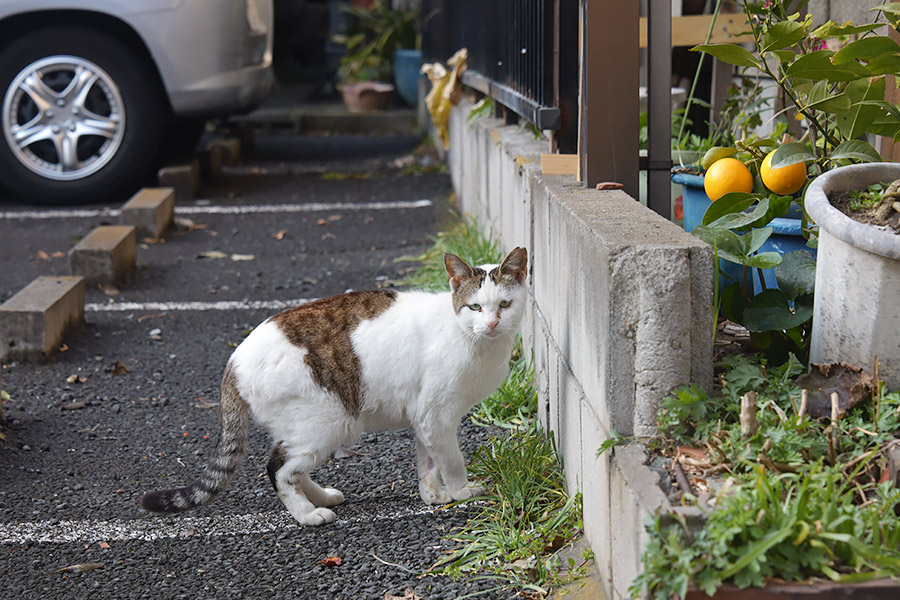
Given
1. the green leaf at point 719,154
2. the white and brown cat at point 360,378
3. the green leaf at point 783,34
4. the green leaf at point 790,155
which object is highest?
the green leaf at point 783,34

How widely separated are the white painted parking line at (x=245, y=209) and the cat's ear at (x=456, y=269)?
4.52 m

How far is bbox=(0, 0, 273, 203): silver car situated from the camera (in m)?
6.76

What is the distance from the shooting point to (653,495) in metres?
1.87

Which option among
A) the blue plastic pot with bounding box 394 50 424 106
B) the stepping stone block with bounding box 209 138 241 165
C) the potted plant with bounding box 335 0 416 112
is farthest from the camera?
the potted plant with bounding box 335 0 416 112

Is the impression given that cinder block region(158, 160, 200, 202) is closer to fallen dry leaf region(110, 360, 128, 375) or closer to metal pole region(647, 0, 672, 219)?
fallen dry leaf region(110, 360, 128, 375)

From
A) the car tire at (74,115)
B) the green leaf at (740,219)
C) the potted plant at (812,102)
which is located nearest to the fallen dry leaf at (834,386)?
the potted plant at (812,102)

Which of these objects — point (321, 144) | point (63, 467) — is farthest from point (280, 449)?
point (321, 144)

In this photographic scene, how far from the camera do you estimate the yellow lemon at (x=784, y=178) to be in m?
2.80

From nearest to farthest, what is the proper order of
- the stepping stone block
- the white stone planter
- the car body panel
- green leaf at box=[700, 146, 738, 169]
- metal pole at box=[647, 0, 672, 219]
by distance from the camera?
the white stone planter
metal pole at box=[647, 0, 672, 219]
green leaf at box=[700, 146, 738, 169]
the car body panel
the stepping stone block

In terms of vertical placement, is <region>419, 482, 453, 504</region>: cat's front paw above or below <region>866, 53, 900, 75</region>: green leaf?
below

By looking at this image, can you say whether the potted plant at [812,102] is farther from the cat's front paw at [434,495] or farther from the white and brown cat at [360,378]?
the cat's front paw at [434,495]

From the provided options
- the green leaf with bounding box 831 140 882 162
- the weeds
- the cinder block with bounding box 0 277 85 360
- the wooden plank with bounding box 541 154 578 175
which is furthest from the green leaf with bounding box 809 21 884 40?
the cinder block with bounding box 0 277 85 360

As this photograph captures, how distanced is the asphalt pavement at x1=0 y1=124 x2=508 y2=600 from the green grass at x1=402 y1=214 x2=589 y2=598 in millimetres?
81

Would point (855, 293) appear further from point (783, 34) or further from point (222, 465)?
point (222, 465)
